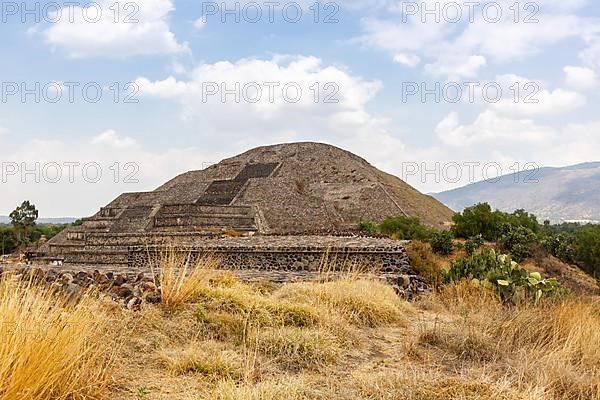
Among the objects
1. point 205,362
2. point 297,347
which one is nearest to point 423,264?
point 297,347

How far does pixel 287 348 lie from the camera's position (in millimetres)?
4297

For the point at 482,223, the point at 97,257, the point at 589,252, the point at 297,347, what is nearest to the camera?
the point at 297,347

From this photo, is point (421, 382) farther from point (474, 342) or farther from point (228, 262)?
point (228, 262)

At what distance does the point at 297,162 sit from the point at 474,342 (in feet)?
123

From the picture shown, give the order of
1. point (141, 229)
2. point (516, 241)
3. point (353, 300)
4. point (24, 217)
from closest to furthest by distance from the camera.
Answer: point (353, 300) < point (516, 241) < point (141, 229) < point (24, 217)

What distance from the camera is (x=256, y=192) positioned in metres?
31.8

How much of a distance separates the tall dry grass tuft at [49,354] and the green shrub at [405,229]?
15.0 m

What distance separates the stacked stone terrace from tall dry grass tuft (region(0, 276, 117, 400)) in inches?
207

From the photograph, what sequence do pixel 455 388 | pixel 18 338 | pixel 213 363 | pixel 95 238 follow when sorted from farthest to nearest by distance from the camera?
pixel 95 238, pixel 213 363, pixel 455 388, pixel 18 338

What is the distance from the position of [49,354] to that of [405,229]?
1797cm

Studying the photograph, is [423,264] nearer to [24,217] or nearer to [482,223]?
[482,223]

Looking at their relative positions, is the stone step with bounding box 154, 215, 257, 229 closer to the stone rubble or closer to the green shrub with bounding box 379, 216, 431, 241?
the green shrub with bounding box 379, 216, 431, 241

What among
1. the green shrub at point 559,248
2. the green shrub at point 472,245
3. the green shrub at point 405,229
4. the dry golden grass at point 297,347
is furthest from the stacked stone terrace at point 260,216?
the green shrub at point 559,248

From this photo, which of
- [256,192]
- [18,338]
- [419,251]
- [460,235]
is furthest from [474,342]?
[256,192]
